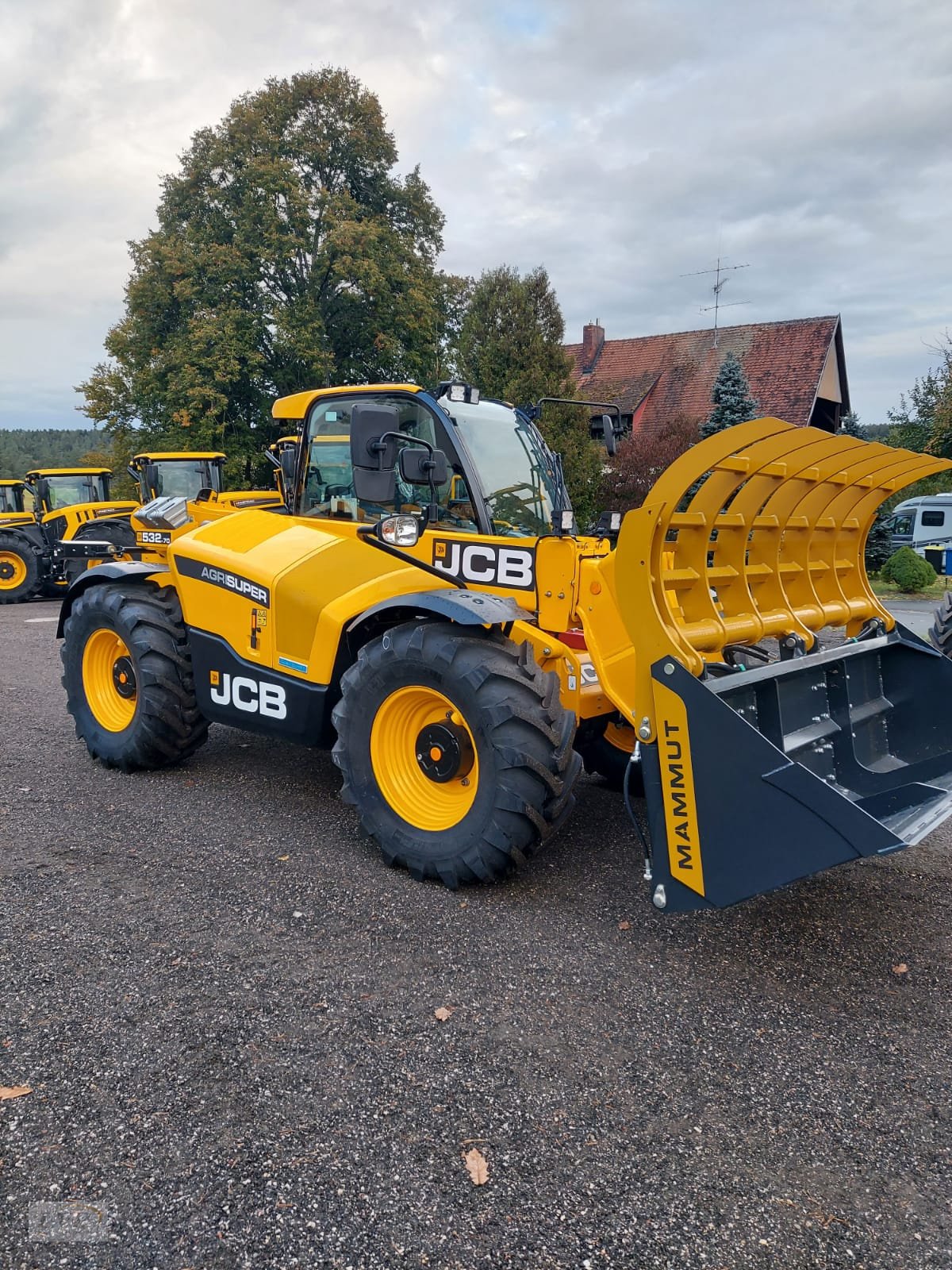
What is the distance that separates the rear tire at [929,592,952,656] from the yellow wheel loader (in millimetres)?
2228

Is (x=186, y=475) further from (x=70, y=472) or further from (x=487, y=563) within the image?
(x=487, y=563)

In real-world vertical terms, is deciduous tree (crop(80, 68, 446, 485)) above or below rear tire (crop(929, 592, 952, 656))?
above

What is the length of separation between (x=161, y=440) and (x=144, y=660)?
22544 mm

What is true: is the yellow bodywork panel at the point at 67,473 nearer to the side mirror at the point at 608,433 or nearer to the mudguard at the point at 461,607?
the side mirror at the point at 608,433

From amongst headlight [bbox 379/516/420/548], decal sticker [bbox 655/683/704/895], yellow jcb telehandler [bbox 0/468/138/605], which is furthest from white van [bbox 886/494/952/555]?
decal sticker [bbox 655/683/704/895]

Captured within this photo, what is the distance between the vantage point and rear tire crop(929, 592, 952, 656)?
21.3ft

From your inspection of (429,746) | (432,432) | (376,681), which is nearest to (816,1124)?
(429,746)

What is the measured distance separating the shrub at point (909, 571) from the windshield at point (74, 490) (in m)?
16.6

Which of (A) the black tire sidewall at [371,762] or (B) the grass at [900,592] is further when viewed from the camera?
(B) the grass at [900,592]

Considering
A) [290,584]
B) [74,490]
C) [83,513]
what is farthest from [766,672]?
[74,490]

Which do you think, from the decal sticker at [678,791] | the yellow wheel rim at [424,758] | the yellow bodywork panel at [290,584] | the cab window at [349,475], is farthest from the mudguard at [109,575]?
the decal sticker at [678,791]

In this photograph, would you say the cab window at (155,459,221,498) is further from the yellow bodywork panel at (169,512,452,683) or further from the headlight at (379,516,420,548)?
the headlight at (379,516,420,548)

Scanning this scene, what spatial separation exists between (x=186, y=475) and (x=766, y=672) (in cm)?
1452

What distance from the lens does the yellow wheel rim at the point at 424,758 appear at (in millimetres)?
3939
